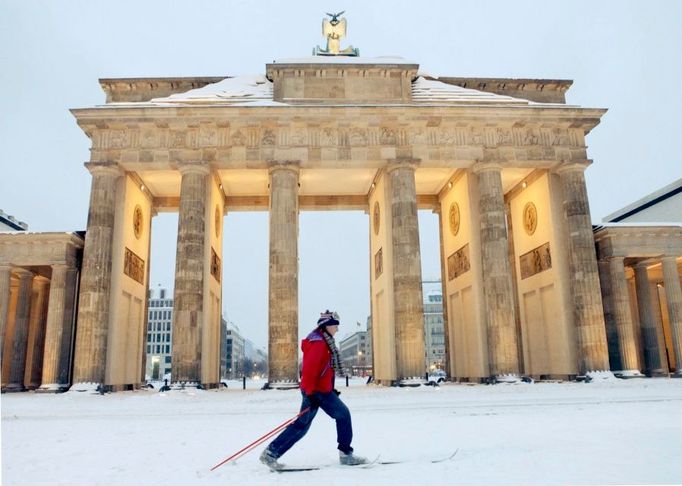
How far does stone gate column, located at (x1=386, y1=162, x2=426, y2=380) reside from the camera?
27.0 metres

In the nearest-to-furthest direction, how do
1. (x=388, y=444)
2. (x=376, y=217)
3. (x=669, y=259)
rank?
(x=388, y=444), (x=669, y=259), (x=376, y=217)

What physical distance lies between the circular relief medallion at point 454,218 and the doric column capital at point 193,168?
1473cm

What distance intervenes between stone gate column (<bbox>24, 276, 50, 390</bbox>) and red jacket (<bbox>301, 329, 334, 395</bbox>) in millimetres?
31398

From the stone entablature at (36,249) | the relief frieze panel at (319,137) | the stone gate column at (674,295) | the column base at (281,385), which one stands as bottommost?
the column base at (281,385)

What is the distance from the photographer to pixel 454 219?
111ft

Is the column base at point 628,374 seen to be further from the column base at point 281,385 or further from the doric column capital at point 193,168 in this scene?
the doric column capital at point 193,168

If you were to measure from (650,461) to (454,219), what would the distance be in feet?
91.4

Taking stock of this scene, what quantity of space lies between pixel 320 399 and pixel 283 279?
2057 centimetres

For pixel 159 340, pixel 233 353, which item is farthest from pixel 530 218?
pixel 233 353

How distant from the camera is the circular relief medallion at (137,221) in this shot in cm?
3185

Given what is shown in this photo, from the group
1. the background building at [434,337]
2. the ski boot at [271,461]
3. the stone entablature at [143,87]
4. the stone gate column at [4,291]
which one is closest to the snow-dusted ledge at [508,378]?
the ski boot at [271,461]

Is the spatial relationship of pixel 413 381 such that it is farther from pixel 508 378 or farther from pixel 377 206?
pixel 377 206

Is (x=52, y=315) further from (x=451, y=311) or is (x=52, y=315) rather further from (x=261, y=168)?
(x=451, y=311)

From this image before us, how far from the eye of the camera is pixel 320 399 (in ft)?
23.7
